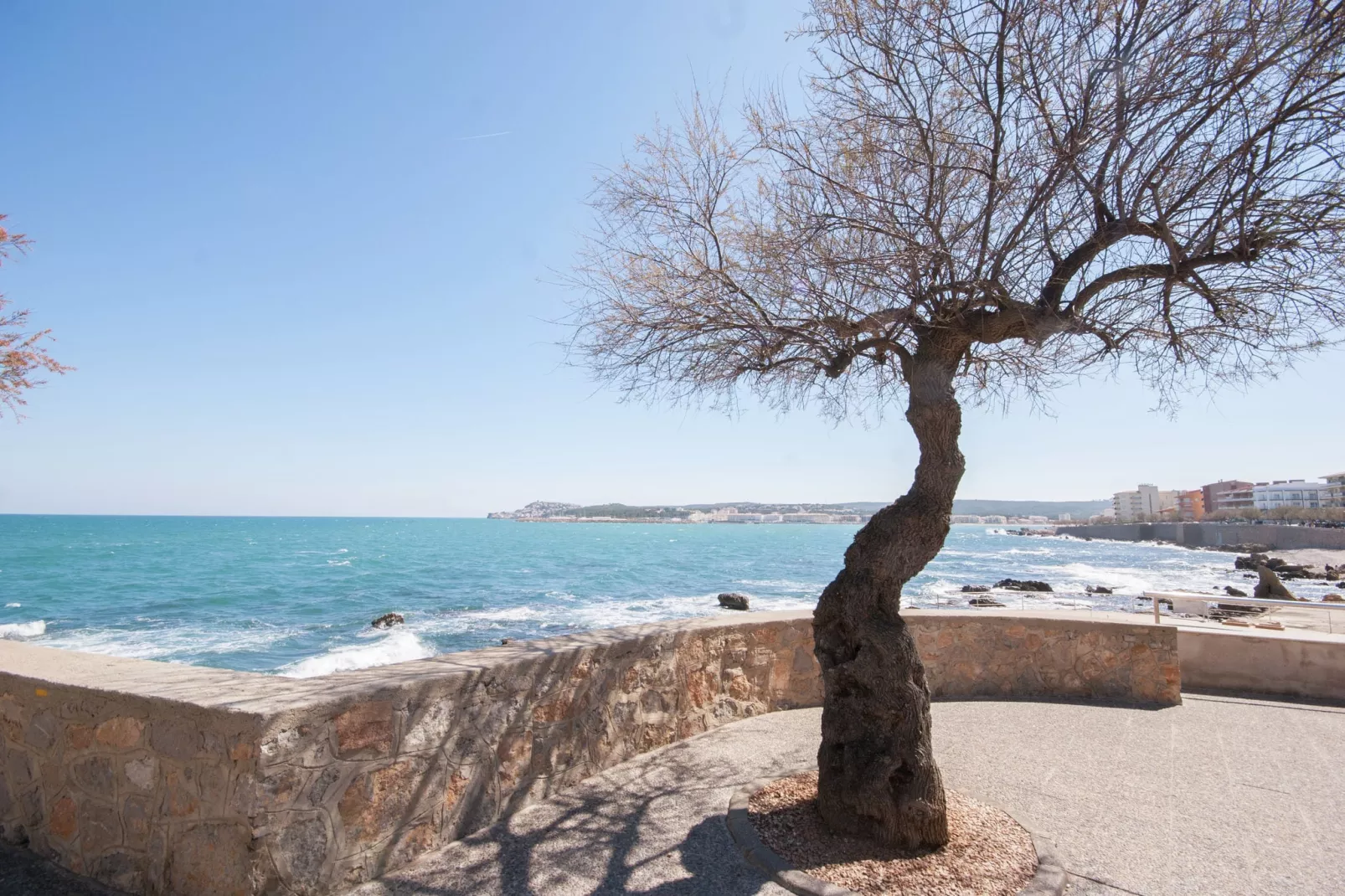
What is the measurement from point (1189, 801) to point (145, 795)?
192 inches

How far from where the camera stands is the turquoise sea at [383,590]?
21.3 m

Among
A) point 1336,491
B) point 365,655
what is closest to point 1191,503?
point 1336,491

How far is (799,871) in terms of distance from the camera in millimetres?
2998

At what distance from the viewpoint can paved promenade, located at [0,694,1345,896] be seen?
295 centimetres

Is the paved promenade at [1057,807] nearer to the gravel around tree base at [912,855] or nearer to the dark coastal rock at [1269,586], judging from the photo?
the gravel around tree base at [912,855]

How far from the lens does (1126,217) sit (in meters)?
3.30

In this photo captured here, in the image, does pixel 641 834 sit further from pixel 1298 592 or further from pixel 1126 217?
pixel 1298 592

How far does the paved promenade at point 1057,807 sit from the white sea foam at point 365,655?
552 inches

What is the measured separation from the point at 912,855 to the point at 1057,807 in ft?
3.57

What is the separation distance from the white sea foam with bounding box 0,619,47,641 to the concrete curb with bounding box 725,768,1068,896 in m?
26.8

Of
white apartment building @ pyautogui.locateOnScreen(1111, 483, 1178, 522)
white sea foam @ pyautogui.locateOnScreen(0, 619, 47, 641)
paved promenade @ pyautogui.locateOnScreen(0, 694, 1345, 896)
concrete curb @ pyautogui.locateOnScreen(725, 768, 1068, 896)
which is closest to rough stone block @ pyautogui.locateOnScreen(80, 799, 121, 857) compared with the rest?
paved promenade @ pyautogui.locateOnScreen(0, 694, 1345, 896)

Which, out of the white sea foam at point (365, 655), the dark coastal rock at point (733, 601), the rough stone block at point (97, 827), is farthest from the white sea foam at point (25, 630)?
the rough stone block at point (97, 827)

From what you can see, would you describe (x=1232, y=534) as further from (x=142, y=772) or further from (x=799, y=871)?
(x=142, y=772)

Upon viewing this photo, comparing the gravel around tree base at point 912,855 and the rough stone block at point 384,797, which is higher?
the rough stone block at point 384,797
